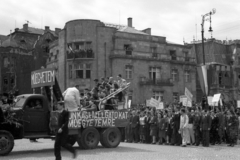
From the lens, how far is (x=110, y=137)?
17.2 m

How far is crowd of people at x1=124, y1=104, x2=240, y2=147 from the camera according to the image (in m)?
20.4

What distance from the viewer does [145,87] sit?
5188cm

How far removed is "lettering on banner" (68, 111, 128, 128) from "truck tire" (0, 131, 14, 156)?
101 inches

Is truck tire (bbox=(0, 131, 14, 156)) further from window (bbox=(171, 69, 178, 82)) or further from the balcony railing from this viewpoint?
window (bbox=(171, 69, 178, 82))

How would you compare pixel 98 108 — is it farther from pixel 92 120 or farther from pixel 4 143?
pixel 4 143

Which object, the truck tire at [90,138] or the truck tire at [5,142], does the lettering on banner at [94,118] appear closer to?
the truck tire at [90,138]

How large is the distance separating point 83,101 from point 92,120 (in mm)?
1314

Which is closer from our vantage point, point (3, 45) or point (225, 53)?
point (3, 45)

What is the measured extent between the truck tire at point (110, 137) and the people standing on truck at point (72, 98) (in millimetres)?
1990

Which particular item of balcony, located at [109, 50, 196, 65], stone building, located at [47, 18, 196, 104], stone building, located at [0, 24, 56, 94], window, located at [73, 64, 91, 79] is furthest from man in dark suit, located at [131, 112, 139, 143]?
stone building, located at [0, 24, 56, 94]

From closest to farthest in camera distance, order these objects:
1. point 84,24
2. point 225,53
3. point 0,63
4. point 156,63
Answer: point 84,24
point 156,63
point 0,63
point 225,53

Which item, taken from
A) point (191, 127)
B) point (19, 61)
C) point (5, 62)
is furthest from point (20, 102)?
point (19, 61)

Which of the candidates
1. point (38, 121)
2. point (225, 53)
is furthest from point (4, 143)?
point (225, 53)

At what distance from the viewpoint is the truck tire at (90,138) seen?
16219 mm
